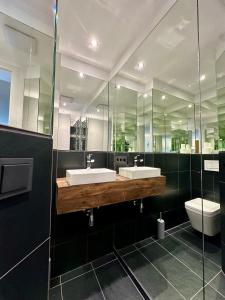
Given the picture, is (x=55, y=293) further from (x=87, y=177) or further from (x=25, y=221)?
(x=25, y=221)

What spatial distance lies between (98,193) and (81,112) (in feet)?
3.86

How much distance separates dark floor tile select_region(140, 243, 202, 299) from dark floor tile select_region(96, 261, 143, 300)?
1.24 feet

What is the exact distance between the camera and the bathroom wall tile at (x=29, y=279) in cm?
42

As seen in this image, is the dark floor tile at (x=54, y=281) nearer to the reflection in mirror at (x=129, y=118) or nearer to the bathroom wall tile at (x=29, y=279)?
the bathroom wall tile at (x=29, y=279)

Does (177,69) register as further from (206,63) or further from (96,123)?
(96,123)

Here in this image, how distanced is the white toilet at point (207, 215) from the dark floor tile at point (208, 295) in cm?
58

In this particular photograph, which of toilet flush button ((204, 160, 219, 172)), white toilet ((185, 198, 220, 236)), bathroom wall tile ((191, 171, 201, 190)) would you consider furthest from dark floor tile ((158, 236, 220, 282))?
toilet flush button ((204, 160, 219, 172))

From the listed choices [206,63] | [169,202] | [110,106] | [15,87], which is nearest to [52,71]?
[15,87]

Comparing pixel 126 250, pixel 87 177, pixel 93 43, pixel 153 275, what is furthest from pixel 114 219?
pixel 93 43

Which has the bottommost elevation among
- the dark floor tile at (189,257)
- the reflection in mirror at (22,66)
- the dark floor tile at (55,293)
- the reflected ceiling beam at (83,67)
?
the dark floor tile at (55,293)

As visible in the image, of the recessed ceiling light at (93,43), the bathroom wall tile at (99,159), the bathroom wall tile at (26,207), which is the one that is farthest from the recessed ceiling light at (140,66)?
the bathroom wall tile at (26,207)

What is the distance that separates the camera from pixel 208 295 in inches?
49.6

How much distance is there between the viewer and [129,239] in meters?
1.92

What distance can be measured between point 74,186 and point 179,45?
207cm
